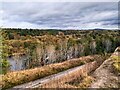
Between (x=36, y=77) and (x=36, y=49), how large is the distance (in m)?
30.0

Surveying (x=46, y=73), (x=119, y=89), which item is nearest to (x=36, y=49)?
(x=46, y=73)

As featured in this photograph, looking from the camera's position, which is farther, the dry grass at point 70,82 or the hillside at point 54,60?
the hillside at point 54,60

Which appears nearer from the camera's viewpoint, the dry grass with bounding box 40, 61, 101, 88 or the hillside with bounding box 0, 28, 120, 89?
the dry grass with bounding box 40, 61, 101, 88

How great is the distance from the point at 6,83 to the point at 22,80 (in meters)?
3.04

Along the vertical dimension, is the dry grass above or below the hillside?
above

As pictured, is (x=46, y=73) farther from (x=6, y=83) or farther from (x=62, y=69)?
(x=6, y=83)

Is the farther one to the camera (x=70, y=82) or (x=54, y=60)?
(x=54, y=60)

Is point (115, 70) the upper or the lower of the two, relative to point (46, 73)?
upper

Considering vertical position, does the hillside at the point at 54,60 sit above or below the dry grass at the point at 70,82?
below

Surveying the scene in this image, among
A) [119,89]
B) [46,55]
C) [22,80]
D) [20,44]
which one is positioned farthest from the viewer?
[20,44]

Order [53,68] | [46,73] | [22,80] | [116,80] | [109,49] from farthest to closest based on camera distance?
1. [109,49]
2. [53,68]
3. [46,73]
4. [22,80]
5. [116,80]

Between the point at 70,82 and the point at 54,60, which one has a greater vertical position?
the point at 70,82

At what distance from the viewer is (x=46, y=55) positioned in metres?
65.2

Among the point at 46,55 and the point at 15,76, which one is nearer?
the point at 15,76
